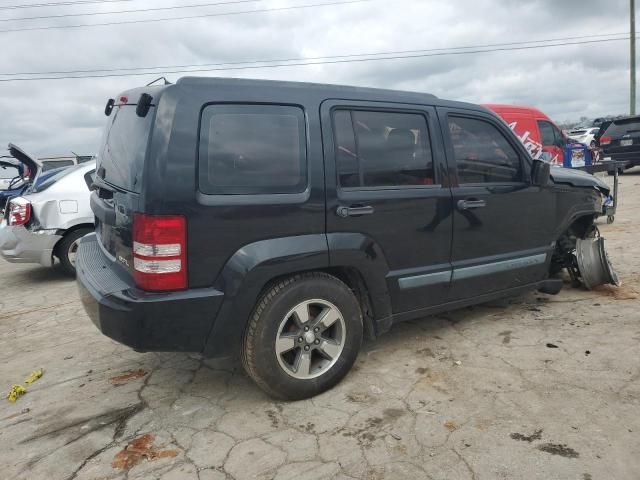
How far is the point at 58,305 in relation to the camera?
5402mm

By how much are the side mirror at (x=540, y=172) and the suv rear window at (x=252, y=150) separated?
2.08 meters

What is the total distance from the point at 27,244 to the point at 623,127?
15009 millimetres

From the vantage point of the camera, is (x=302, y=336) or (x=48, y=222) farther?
(x=48, y=222)

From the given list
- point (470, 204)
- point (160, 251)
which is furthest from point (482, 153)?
point (160, 251)

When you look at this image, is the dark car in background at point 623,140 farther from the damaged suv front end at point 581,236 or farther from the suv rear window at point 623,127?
the damaged suv front end at point 581,236

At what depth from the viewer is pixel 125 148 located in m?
2.92

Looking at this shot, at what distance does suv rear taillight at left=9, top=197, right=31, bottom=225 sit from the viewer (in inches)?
240

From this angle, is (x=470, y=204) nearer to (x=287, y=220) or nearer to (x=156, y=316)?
(x=287, y=220)

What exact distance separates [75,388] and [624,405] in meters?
3.41

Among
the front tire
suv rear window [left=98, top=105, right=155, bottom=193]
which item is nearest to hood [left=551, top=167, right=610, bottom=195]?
the front tire

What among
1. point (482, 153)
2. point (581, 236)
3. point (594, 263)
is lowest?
point (594, 263)

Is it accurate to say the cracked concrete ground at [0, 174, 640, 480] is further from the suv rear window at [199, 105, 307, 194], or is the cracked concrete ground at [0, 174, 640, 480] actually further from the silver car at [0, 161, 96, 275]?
the silver car at [0, 161, 96, 275]

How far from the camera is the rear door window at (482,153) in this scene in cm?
361

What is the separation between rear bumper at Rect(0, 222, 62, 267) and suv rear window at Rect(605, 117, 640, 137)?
1451cm
